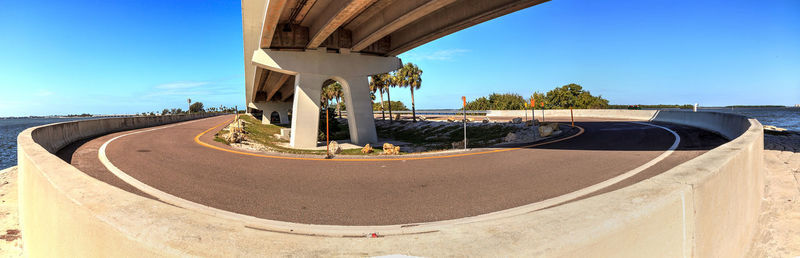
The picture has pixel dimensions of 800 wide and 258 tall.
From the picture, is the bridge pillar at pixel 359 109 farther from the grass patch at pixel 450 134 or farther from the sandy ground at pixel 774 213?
the sandy ground at pixel 774 213

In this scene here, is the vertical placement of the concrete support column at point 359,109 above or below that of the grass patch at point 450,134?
above

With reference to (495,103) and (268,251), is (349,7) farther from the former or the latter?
(495,103)

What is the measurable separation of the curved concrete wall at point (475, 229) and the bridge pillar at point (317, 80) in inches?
558

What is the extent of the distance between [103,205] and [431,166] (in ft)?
22.6

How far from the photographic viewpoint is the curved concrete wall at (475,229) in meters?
1.88

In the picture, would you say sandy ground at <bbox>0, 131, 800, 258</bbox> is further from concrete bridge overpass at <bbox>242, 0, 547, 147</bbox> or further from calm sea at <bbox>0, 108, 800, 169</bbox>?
calm sea at <bbox>0, 108, 800, 169</bbox>

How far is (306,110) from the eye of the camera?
1789cm

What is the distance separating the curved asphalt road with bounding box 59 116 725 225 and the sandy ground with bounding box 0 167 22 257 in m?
1.55

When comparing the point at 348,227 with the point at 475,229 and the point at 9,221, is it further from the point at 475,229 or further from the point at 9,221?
the point at 9,221

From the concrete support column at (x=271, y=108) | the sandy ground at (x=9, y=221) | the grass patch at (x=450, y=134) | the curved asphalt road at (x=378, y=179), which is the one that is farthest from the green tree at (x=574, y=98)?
the sandy ground at (x=9, y=221)

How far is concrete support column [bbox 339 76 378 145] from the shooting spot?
19.0 metres

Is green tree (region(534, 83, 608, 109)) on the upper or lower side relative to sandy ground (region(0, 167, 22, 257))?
upper

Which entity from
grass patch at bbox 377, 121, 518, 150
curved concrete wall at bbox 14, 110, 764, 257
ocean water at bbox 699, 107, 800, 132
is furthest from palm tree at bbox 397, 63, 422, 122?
curved concrete wall at bbox 14, 110, 764, 257

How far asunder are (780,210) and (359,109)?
1663cm
